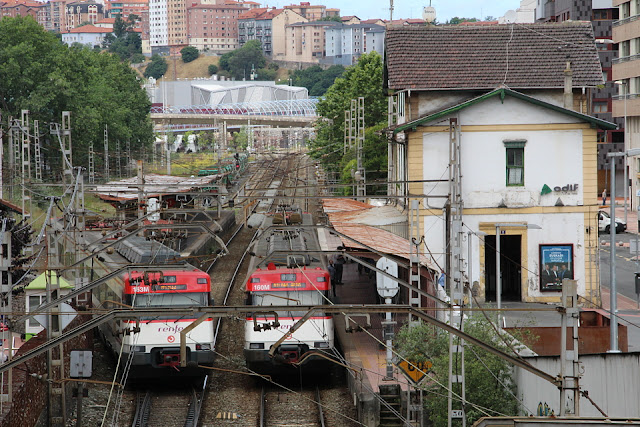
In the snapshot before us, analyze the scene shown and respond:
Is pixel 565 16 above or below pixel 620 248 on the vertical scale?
above

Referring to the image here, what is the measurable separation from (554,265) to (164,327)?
1514cm

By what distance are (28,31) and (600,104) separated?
44.0 metres

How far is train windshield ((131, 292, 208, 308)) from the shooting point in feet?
72.1

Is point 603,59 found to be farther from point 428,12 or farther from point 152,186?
point 152,186

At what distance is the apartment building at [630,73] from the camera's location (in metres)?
60.7

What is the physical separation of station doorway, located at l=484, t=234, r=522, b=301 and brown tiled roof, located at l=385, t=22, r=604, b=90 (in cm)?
530

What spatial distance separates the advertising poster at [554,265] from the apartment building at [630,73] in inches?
1218

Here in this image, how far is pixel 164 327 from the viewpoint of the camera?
21.6 m

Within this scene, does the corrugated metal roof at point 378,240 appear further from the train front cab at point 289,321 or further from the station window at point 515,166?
the station window at point 515,166

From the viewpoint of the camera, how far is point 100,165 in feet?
229

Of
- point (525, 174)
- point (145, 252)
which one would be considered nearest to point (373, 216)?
point (525, 174)

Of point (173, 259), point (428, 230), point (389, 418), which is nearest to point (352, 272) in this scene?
point (428, 230)

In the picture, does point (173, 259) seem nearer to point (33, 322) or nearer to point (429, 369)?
point (33, 322)

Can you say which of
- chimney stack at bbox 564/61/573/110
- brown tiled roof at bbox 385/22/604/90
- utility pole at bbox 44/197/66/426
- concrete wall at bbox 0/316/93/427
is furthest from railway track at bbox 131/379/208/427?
chimney stack at bbox 564/61/573/110
